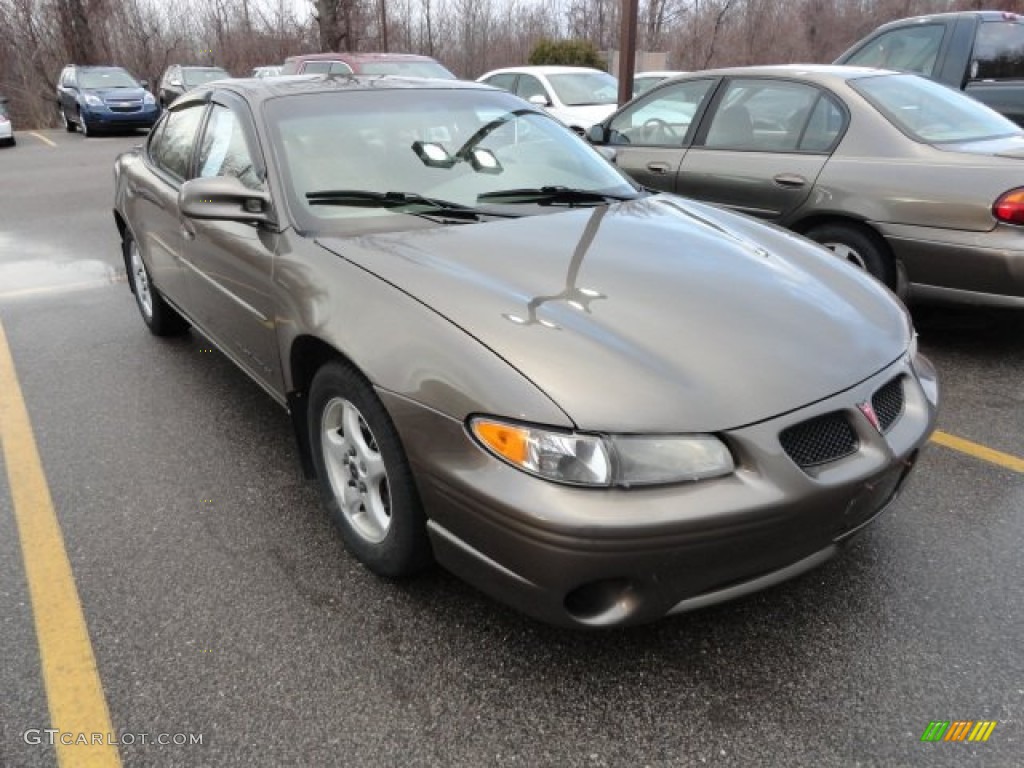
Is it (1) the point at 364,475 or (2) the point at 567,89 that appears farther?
(2) the point at 567,89

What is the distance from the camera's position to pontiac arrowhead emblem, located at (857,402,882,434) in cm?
209

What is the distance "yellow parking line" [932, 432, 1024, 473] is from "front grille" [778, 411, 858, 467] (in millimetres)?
1563

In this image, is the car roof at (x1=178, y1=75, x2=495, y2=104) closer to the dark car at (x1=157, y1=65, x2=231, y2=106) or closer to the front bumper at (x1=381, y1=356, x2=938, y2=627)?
the front bumper at (x1=381, y1=356, x2=938, y2=627)

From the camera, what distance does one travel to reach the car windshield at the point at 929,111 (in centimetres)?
454

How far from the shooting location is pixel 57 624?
2.40 meters

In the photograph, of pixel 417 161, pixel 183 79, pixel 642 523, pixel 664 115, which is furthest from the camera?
pixel 183 79

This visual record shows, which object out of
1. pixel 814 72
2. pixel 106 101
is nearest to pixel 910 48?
pixel 814 72

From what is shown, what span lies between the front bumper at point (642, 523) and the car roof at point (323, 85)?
184 centimetres

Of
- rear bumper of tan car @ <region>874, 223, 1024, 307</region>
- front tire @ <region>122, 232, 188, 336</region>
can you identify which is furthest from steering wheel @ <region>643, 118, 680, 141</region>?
front tire @ <region>122, 232, 188, 336</region>

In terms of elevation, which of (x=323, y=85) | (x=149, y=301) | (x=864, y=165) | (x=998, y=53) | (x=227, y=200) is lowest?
(x=149, y=301)

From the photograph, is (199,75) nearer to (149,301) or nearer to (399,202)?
(149,301)

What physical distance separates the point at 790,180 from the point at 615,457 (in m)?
3.54

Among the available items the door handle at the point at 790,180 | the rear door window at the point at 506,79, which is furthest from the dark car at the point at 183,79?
the door handle at the point at 790,180

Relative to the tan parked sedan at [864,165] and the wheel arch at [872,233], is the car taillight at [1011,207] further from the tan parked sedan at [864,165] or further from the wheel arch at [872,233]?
the wheel arch at [872,233]
